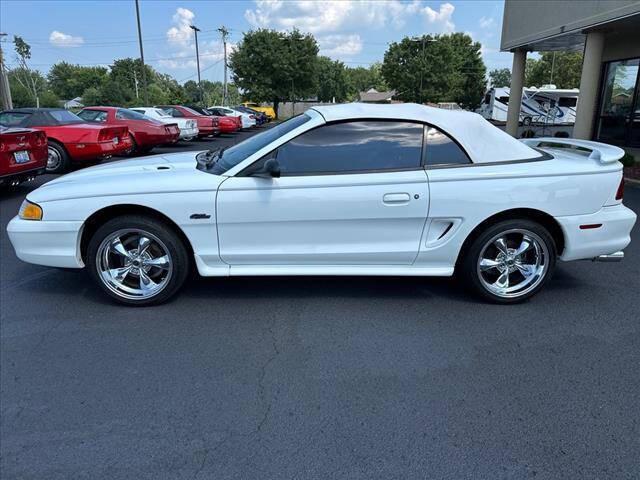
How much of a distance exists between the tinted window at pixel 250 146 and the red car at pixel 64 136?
715cm

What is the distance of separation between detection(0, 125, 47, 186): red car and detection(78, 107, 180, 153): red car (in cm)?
527

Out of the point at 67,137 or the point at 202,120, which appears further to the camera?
the point at 202,120

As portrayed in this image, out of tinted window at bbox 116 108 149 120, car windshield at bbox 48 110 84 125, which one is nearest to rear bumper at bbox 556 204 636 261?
car windshield at bbox 48 110 84 125

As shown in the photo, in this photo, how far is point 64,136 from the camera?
10086 mm

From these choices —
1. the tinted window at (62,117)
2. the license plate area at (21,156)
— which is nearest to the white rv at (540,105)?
the tinted window at (62,117)

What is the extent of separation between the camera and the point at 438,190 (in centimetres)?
360

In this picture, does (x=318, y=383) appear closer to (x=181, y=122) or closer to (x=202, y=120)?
(x=181, y=122)

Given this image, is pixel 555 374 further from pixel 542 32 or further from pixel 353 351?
pixel 542 32

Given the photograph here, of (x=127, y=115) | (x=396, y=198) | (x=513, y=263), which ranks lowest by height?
(x=513, y=263)

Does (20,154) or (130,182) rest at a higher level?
(130,182)

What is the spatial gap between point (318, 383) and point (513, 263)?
1958 mm

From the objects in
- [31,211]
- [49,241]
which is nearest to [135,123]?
[31,211]

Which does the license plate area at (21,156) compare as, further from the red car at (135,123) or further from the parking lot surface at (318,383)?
the red car at (135,123)

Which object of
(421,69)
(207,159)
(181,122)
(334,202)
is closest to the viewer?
(334,202)
